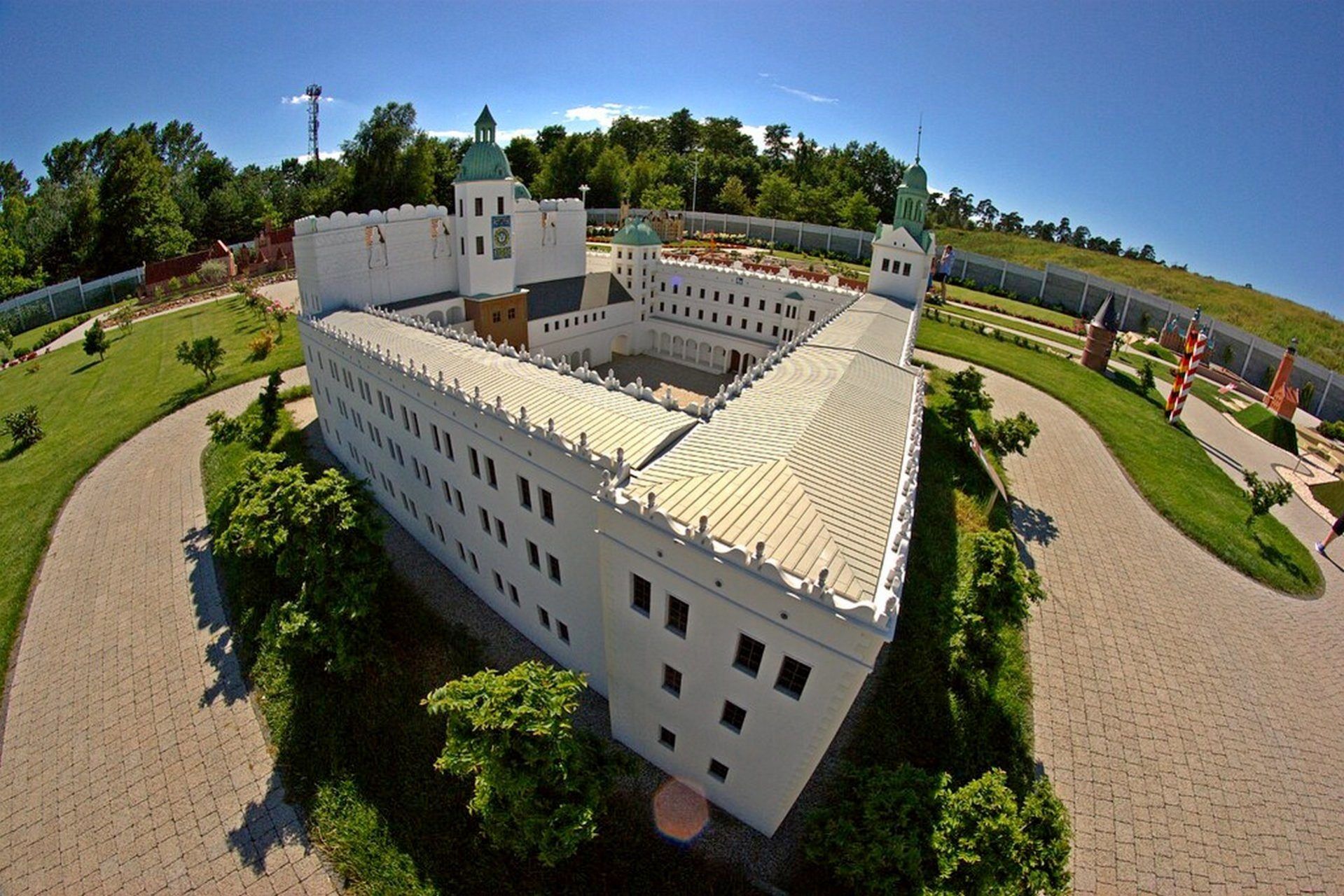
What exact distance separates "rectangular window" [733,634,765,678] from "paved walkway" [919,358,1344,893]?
12.8m

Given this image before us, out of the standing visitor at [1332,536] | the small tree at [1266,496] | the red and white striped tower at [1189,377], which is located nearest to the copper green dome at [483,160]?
the small tree at [1266,496]

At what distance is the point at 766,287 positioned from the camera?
194 ft

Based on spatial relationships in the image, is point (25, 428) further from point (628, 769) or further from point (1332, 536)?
point (1332, 536)

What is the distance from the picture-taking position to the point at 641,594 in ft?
65.8

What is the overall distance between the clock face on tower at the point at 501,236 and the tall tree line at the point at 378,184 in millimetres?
58391

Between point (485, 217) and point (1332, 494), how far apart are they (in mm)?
64166

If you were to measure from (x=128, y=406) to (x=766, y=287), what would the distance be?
56.7 meters

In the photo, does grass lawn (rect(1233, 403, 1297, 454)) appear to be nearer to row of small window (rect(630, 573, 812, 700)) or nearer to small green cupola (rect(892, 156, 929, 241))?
small green cupola (rect(892, 156, 929, 241))

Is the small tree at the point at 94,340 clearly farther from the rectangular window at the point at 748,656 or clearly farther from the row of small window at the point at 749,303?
the rectangular window at the point at 748,656

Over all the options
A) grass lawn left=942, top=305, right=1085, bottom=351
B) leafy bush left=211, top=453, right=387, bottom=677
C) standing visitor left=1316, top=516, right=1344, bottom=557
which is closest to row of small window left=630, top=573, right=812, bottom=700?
leafy bush left=211, top=453, right=387, bottom=677

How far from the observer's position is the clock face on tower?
1916 inches

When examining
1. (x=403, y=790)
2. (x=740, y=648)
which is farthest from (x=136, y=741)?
(x=740, y=648)

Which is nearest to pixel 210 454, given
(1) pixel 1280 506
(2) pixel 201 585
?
(2) pixel 201 585

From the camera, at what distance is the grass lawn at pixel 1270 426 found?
51250mm
